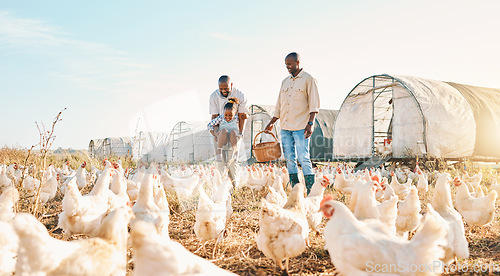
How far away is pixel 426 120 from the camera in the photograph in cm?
1228

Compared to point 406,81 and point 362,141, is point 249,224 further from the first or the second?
point 362,141

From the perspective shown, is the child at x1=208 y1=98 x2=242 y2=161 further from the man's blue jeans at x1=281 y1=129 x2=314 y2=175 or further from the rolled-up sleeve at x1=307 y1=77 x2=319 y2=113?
the rolled-up sleeve at x1=307 y1=77 x2=319 y2=113

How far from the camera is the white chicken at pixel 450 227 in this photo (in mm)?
3129

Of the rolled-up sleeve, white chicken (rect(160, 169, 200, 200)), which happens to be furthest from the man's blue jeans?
white chicken (rect(160, 169, 200, 200))

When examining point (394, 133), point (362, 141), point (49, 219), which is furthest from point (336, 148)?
point (49, 219)

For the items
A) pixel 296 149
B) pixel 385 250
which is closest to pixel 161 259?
pixel 385 250

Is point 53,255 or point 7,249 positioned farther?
point 7,249

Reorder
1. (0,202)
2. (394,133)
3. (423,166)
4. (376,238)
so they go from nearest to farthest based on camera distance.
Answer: (376,238) < (0,202) < (423,166) < (394,133)


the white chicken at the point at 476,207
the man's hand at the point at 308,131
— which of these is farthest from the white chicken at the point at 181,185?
the white chicken at the point at 476,207

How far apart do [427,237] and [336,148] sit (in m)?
14.7

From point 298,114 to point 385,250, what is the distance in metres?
3.60

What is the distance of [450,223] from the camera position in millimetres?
3426

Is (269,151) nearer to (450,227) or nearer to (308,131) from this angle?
(308,131)

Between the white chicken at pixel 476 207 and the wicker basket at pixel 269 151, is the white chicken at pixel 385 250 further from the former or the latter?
the wicker basket at pixel 269 151
